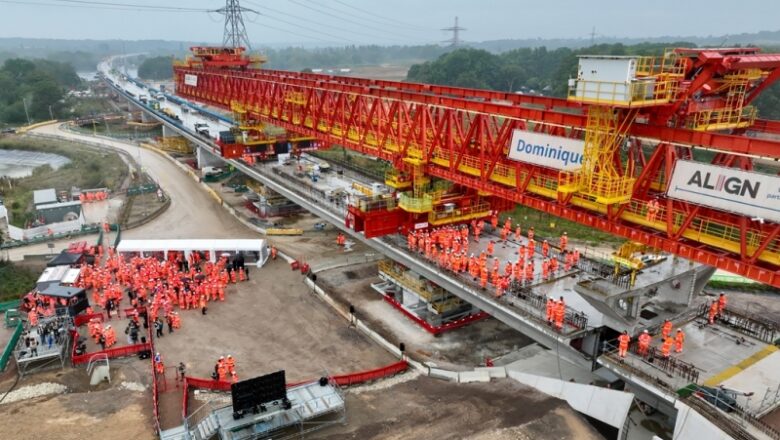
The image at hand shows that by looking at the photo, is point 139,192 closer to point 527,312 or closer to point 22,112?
point 527,312

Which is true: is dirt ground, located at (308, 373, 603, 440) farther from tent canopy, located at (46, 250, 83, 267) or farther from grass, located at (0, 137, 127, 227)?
grass, located at (0, 137, 127, 227)

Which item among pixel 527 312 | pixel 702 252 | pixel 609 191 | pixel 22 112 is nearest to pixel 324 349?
pixel 527 312

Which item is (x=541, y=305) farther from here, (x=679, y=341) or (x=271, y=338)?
(x=271, y=338)

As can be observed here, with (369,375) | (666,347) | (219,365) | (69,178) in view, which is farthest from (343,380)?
(69,178)

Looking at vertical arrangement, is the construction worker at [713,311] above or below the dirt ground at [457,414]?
above

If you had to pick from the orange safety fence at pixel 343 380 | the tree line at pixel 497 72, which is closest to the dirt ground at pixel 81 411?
the orange safety fence at pixel 343 380

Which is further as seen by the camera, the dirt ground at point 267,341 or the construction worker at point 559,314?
the dirt ground at point 267,341

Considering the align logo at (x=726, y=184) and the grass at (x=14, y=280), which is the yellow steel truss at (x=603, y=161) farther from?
the grass at (x=14, y=280)
